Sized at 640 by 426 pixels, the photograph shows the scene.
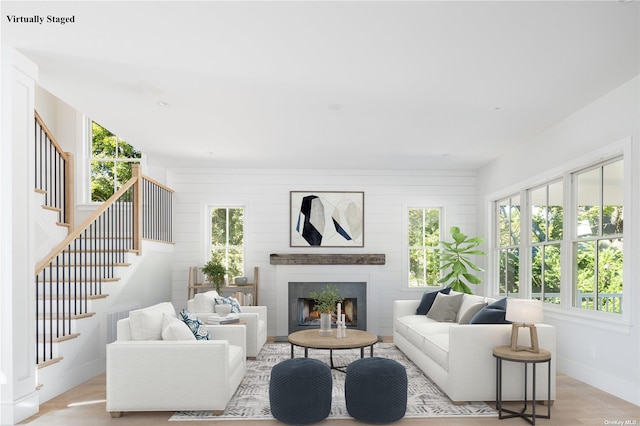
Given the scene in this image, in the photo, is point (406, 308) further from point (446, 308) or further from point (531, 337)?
point (531, 337)

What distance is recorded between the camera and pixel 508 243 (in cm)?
757

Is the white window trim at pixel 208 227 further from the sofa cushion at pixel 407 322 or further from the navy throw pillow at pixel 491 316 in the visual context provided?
the navy throw pillow at pixel 491 316

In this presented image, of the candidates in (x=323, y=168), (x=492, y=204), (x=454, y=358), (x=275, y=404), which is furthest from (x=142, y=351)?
(x=492, y=204)

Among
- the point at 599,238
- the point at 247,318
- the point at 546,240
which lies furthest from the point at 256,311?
the point at 599,238

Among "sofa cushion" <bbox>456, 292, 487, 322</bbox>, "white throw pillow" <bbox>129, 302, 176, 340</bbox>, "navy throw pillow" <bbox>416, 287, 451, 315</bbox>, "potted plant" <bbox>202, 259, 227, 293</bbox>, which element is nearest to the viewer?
"white throw pillow" <bbox>129, 302, 176, 340</bbox>

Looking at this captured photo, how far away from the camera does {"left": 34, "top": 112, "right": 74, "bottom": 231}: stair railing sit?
21.0 feet

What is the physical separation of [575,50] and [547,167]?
2.58m

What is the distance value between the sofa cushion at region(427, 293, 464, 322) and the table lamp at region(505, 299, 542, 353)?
2173 mm

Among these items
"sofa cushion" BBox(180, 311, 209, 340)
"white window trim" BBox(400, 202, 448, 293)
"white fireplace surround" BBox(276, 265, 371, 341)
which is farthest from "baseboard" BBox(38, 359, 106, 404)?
"white window trim" BBox(400, 202, 448, 293)

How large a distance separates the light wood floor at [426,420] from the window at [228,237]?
4059mm

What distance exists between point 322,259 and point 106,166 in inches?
189

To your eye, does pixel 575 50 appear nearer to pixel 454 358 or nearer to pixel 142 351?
pixel 454 358

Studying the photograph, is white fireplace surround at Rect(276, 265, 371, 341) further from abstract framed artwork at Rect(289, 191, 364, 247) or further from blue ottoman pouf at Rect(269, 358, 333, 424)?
blue ottoman pouf at Rect(269, 358, 333, 424)

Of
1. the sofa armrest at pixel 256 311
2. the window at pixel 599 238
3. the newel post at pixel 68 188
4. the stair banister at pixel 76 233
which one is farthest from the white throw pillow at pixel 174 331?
the window at pixel 599 238
